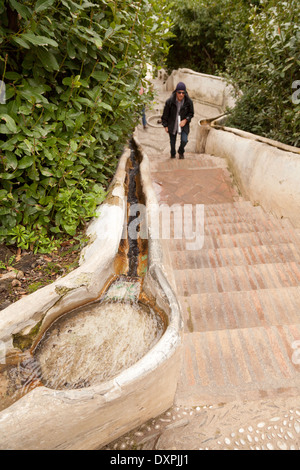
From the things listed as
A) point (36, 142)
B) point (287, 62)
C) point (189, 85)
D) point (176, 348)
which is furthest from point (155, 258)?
point (189, 85)

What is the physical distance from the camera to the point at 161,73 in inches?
714

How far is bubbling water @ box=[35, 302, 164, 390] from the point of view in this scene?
5.93 feet

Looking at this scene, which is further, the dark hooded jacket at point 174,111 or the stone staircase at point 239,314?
the dark hooded jacket at point 174,111

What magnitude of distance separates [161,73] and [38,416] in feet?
66.6

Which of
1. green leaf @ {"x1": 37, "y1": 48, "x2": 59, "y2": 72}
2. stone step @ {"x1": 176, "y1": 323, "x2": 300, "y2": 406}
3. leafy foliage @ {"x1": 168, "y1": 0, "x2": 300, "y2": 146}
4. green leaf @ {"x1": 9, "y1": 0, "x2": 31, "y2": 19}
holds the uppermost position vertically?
leafy foliage @ {"x1": 168, "y1": 0, "x2": 300, "y2": 146}

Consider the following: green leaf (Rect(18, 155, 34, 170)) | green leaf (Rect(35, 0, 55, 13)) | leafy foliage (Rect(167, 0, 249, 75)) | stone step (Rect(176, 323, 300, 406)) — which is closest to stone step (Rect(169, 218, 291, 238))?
stone step (Rect(176, 323, 300, 406))

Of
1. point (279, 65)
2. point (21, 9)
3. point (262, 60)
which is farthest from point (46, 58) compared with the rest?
point (262, 60)

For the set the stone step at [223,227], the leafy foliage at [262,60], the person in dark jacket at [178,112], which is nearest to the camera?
the stone step at [223,227]

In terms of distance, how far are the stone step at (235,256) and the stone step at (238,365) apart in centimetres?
97

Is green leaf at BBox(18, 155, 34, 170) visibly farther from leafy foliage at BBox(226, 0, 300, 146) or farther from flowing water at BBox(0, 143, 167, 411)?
leafy foliage at BBox(226, 0, 300, 146)

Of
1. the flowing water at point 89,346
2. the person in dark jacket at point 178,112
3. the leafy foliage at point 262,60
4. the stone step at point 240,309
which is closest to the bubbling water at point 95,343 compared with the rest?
the flowing water at point 89,346

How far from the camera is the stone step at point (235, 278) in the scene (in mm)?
2521

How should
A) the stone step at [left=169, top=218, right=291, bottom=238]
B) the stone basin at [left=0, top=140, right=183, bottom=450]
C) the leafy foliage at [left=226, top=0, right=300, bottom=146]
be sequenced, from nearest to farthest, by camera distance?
the stone basin at [left=0, top=140, right=183, bottom=450] < the stone step at [left=169, top=218, right=291, bottom=238] < the leafy foliage at [left=226, top=0, right=300, bottom=146]

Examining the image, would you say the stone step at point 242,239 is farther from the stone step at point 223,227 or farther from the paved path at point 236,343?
the stone step at point 223,227
